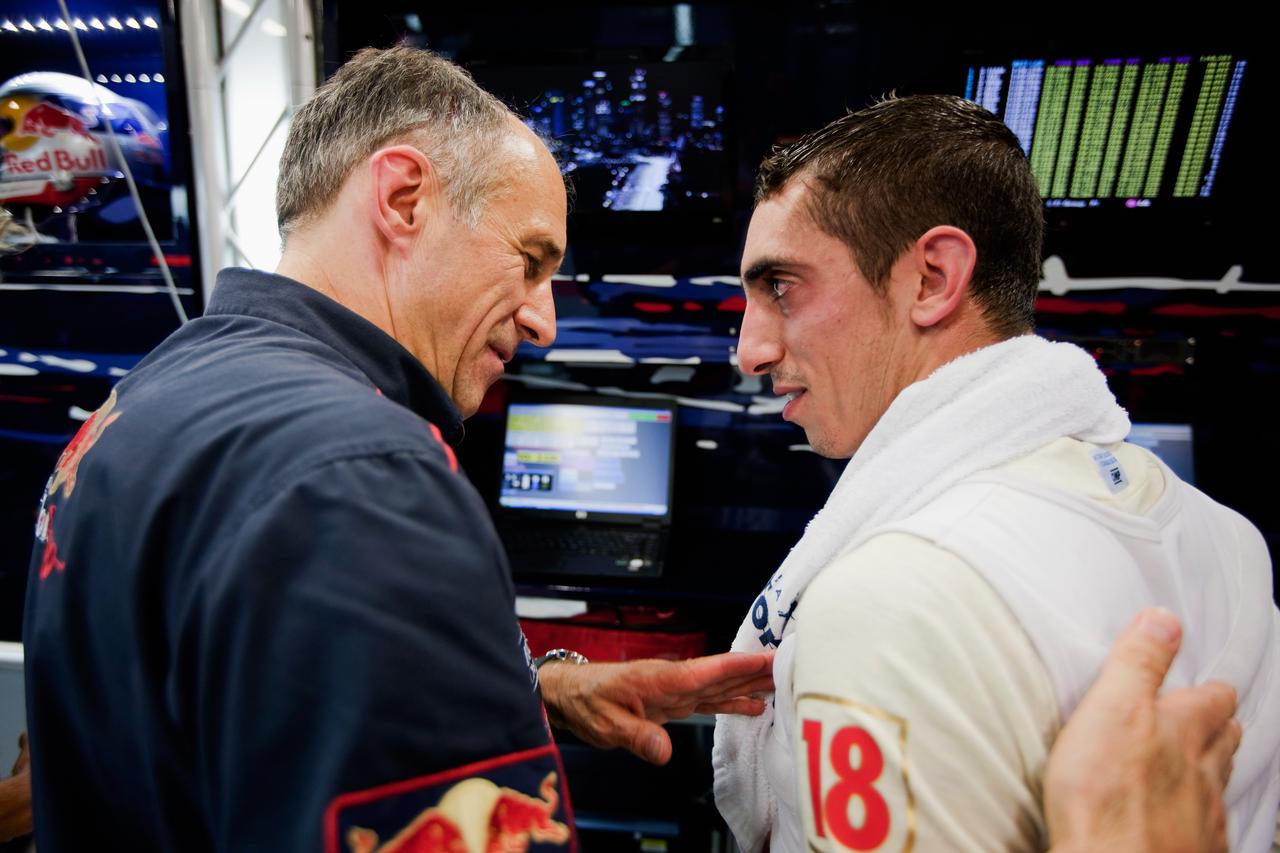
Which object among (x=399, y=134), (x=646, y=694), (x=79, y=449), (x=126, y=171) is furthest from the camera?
(x=126, y=171)

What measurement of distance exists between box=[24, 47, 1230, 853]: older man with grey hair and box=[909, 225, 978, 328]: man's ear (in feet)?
1.84

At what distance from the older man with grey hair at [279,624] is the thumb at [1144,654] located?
24 millimetres

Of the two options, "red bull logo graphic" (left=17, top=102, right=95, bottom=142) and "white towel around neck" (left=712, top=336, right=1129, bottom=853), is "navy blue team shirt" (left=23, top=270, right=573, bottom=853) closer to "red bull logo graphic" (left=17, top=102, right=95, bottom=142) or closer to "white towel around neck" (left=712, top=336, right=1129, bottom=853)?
"white towel around neck" (left=712, top=336, right=1129, bottom=853)

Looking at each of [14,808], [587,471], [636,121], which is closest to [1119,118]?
[636,121]

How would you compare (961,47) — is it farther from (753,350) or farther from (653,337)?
(753,350)

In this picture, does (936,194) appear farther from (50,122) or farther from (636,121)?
(50,122)

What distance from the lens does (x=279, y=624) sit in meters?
0.57

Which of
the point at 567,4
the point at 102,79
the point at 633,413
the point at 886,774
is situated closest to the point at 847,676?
the point at 886,774

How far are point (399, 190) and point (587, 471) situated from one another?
6.15ft

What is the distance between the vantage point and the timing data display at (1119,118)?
2383 millimetres

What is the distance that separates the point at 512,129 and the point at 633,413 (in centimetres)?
183

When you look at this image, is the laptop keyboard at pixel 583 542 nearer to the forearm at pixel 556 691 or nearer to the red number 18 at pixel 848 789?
the forearm at pixel 556 691

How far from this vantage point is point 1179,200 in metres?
2.50

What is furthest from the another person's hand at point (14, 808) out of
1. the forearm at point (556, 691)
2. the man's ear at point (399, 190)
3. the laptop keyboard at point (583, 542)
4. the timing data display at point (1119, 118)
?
the timing data display at point (1119, 118)
